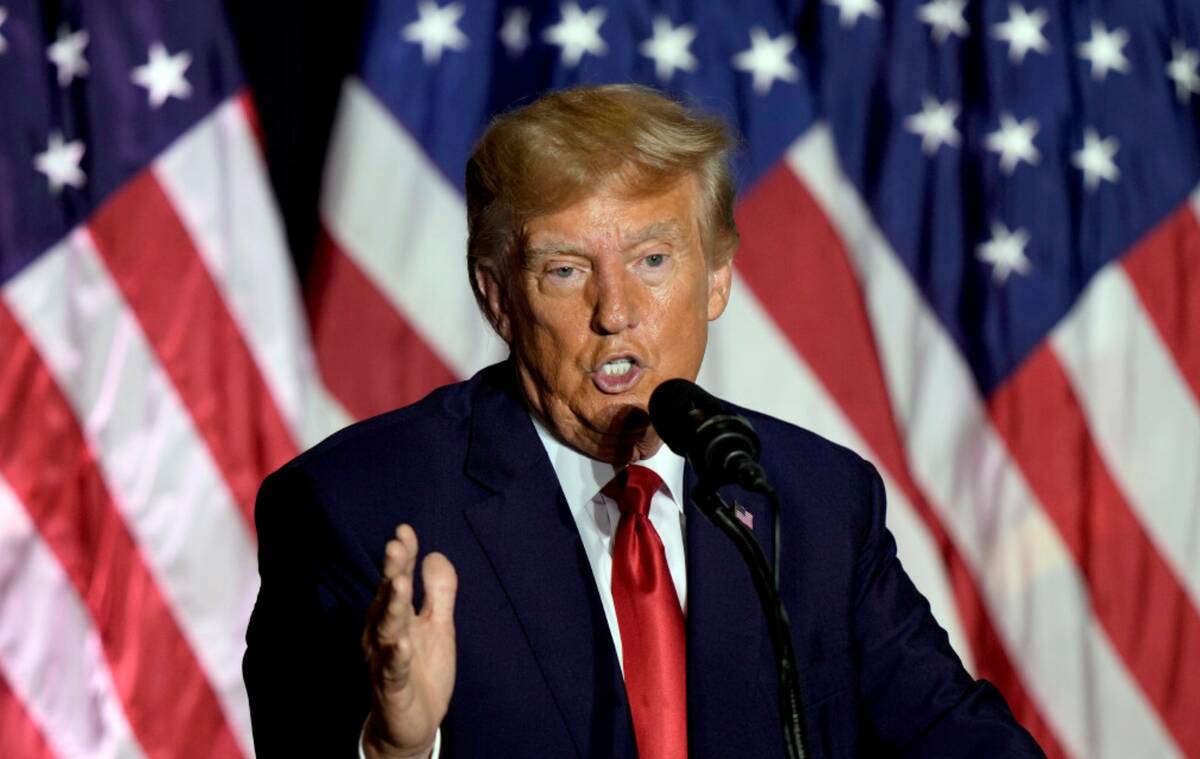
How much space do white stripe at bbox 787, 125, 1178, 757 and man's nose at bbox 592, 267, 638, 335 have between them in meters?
1.82

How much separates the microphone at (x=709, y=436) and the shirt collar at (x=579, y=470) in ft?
1.68

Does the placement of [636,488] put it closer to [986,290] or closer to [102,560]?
[102,560]

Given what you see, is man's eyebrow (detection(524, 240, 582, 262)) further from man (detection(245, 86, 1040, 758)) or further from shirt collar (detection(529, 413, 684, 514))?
shirt collar (detection(529, 413, 684, 514))

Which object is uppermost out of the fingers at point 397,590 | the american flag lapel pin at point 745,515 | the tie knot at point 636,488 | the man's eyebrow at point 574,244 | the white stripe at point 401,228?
the white stripe at point 401,228

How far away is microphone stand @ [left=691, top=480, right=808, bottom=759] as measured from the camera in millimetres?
1379

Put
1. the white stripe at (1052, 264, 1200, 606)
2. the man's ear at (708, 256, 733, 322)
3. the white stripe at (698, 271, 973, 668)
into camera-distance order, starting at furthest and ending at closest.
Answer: the white stripe at (1052, 264, 1200, 606) < the white stripe at (698, 271, 973, 668) < the man's ear at (708, 256, 733, 322)

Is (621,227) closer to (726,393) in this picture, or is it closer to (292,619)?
(292,619)

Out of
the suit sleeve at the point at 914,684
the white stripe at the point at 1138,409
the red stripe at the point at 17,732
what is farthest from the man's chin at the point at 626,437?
the white stripe at the point at 1138,409

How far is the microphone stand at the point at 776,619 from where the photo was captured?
4.52 feet

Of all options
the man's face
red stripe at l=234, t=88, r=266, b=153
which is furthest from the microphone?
red stripe at l=234, t=88, r=266, b=153

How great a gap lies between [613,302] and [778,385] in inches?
68.5

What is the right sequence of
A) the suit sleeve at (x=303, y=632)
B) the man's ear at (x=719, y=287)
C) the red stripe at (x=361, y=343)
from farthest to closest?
the red stripe at (x=361, y=343), the man's ear at (x=719, y=287), the suit sleeve at (x=303, y=632)

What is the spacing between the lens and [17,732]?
121 inches

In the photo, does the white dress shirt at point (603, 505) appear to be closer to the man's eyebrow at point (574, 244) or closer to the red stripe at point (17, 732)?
the man's eyebrow at point (574, 244)
